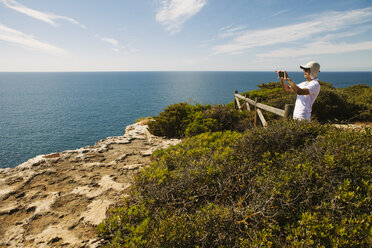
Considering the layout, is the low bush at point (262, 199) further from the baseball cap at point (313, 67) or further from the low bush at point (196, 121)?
the low bush at point (196, 121)

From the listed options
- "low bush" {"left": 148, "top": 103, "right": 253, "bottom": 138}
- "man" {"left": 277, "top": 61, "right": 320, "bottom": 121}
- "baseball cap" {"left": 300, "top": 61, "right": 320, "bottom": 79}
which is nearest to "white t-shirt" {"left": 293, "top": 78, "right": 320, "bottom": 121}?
"man" {"left": 277, "top": 61, "right": 320, "bottom": 121}

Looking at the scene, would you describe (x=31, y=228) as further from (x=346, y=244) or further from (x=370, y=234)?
(x=370, y=234)

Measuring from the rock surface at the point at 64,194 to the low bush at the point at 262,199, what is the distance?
65 centimetres

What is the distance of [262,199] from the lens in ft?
9.24

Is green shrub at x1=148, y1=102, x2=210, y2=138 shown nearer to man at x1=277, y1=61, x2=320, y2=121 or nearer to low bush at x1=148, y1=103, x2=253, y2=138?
low bush at x1=148, y1=103, x2=253, y2=138

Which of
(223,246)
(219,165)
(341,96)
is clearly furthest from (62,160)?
(341,96)

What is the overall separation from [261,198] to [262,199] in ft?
0.20

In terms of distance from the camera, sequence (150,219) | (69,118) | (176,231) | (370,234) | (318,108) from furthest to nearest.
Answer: (69,118), (318,108), (150,219), (176,231), (370,234)

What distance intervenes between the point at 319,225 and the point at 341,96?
13.0 metres

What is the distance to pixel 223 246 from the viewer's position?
2.42m

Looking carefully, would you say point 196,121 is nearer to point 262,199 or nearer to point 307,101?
point 307,101

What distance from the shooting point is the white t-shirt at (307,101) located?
4.27 metres

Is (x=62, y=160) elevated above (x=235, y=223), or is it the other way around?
(x=235, y=223)

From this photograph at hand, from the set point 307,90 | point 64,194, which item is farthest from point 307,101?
point 64,194
